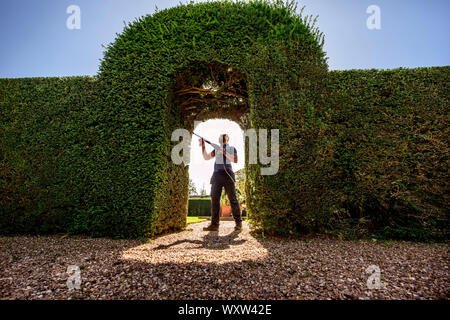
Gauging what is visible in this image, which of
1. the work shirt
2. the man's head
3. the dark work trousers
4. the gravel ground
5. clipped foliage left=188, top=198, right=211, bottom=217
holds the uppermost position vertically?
the man's head

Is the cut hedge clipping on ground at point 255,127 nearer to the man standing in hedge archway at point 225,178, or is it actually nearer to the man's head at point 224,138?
the man standing in hedge archway at point 225,178

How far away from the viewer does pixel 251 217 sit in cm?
419

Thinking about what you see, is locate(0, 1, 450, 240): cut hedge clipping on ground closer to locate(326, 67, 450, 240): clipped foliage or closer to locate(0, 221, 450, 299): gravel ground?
locate(326, 67, 450, 240): clipped foliage

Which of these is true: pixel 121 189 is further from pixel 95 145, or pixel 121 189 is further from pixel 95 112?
pixel 95 112

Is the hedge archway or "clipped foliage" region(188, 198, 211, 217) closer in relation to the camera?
the hedge archway

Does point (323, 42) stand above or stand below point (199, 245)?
above

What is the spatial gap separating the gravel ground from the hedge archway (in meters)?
0.82

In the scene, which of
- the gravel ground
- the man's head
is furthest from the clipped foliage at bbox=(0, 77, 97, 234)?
the man's head

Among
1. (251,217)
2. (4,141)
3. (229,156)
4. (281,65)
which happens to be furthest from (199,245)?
(4,141)

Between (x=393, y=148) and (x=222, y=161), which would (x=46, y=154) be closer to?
(x=222, y=161)

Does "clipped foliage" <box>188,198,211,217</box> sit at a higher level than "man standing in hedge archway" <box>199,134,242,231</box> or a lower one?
lower

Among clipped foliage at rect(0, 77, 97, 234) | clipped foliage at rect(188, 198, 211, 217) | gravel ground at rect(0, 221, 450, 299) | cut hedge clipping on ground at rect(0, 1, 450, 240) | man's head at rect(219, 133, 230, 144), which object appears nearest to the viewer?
gravel ground at rect(0, 221, 450, 299)

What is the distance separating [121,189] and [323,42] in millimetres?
5325

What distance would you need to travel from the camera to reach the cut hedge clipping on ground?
3.90 m
